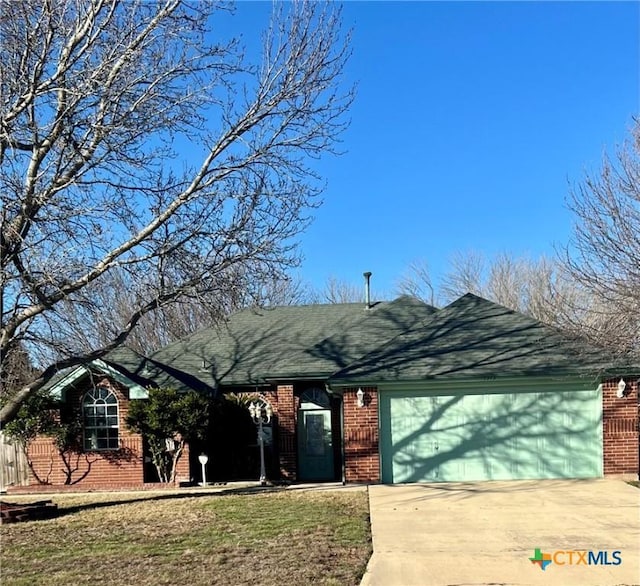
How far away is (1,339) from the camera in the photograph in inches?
421

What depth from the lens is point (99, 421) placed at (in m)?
16.6

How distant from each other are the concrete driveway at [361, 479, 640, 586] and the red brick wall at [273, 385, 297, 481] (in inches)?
159

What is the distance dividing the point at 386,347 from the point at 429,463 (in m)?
2.98

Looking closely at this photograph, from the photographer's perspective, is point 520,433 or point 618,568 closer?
point 618,568

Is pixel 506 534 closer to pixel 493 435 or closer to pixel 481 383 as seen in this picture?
pixel 493 435

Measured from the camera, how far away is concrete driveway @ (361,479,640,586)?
702 cm

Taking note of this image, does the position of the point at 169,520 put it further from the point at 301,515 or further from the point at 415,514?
the point at 415,514

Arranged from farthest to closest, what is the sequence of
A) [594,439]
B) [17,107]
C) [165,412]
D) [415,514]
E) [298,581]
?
[165,412], [594,439], [415,514], [17,107], [298,581]

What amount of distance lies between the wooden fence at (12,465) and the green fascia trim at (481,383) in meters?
8.35

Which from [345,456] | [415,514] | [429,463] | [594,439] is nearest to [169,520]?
[415,514]

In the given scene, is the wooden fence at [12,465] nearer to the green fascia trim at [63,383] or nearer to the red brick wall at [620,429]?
the green fascia trim at [63,383]

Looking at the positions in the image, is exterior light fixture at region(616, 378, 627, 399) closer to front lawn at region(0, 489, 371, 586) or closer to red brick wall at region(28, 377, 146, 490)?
front lawn at region(0, 489, 371, 586)

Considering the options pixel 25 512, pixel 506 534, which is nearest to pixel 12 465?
pixel 25 512

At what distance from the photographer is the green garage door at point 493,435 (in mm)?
14477
